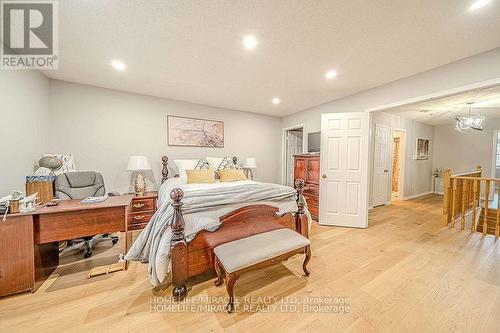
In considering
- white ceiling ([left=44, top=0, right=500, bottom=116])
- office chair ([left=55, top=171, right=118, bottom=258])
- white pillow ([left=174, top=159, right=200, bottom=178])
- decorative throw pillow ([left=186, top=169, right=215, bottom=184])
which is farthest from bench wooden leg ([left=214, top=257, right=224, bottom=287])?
white pillow ([left=174, top=159, right=200, bottom=178])

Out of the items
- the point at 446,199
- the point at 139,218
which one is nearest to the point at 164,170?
the point at 139,218

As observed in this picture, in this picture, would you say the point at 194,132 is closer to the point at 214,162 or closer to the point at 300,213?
the point at 214,162

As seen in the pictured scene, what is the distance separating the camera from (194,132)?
418cm

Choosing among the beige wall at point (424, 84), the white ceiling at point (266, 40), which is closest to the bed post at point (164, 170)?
the white ceiling at point (266, 40)

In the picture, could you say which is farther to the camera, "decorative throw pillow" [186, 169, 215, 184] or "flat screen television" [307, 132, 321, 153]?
"flat screen television" [307, 132, 321, 153]

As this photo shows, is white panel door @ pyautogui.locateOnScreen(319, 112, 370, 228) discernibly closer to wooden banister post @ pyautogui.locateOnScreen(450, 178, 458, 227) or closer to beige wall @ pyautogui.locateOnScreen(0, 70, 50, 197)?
wooden banister post @ pyautogui.locateOnScreen(450, 178, 458, 227)

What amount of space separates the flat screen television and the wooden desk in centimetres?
386

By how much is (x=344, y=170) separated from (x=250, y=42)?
266 centimetres

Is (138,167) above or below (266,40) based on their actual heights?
below

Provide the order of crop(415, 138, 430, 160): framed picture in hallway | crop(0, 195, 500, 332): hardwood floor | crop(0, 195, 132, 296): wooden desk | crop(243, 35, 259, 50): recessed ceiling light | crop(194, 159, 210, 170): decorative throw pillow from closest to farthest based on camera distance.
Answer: crop(0, 195, 500, 332): hardwood floor → crop(0, 195, 132, 296): wooden desk → crop(243, 35, 259, 50): recessed ceiling light → crop(194, 159, 210, 170): decorative throw pillow → crop(415, 138, 430, 160): framed picture in hallway

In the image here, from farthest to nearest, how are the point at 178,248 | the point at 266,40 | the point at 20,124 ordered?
the point at 20,124 → the point at 266,40 → the point at 178,248

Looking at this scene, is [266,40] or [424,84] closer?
[266,40]

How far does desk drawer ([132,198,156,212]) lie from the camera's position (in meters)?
3.12

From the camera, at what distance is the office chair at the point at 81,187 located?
241 centimetres
